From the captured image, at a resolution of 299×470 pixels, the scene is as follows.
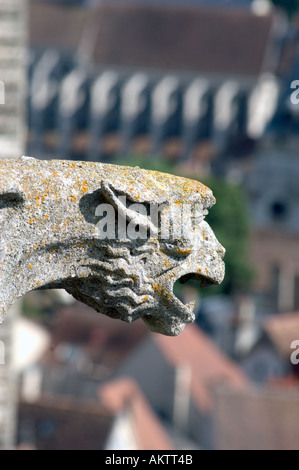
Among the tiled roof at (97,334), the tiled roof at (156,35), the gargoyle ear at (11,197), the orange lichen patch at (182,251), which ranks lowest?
the orange lichen patch at (182,251)

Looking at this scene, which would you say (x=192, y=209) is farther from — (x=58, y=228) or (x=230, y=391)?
(x=230, y=391)

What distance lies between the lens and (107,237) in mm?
5508

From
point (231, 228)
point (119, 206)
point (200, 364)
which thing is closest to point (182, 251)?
point (119, 206)

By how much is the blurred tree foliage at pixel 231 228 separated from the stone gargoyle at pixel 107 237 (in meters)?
64.9

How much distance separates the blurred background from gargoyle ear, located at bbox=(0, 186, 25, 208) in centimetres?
390

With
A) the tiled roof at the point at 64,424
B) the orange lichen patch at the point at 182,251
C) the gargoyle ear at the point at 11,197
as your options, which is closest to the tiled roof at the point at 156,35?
the tiled roof at the point at 64,424

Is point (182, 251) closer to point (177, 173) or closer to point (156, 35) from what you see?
point (177, 173)

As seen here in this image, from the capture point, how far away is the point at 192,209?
5.70 m

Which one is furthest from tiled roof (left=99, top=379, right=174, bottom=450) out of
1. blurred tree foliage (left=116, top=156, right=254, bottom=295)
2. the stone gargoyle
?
blurred tree foliage (left=116, top=156, right=254, bottom=295)

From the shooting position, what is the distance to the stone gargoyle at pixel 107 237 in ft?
17.4

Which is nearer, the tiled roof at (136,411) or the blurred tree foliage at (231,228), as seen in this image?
the tiled roof at (136,411)

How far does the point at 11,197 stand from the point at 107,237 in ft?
1.51

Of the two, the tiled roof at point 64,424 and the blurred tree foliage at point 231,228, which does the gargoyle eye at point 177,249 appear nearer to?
the tiled roof at point 64,424

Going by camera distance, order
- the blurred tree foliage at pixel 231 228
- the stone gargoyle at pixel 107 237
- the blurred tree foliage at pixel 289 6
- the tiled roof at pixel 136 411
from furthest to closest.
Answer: the blurred tree foliage at pixel 289 6 → the blurred tree foliage at pixel 231 228 → the tiled roof at pixel 136 411 → the stone gargoyle at pixel 107 237
